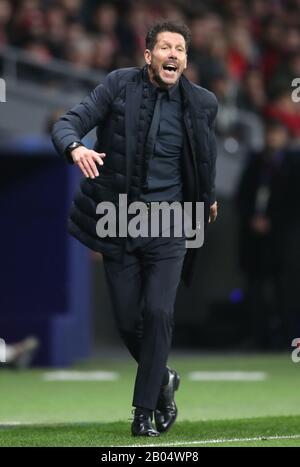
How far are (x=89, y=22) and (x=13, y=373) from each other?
5.61 m

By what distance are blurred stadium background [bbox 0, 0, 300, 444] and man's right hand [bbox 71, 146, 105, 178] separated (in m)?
3.05

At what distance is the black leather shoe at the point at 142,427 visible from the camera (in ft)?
23.1

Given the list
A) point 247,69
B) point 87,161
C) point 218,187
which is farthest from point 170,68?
point 247,69

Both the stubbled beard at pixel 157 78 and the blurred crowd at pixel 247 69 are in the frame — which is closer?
the stubbled beard at pixel 157 78

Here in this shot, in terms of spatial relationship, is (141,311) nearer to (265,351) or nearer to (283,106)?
(265,351)

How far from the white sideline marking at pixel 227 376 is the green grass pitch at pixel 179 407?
10 cm

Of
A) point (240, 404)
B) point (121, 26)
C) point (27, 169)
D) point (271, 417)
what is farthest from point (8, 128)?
point (271, 417)

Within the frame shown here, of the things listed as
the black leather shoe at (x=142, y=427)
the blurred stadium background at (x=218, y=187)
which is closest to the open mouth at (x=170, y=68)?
the black leather shoe at (x=142, y=427)

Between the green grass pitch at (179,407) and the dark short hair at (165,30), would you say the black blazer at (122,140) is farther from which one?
the green grass pitch at (179,407)

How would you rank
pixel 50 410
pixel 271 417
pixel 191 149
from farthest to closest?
pixel 50 410, pixel 271 417, pixel 191 149

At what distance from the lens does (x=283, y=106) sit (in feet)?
50.7

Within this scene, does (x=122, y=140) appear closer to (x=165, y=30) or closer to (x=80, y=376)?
(x=165, y=30)

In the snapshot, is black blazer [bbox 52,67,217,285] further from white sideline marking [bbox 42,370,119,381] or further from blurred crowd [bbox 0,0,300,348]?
blurred crowd [bbox 0,0,300,348]

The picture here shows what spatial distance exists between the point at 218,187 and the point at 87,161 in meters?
8.70
